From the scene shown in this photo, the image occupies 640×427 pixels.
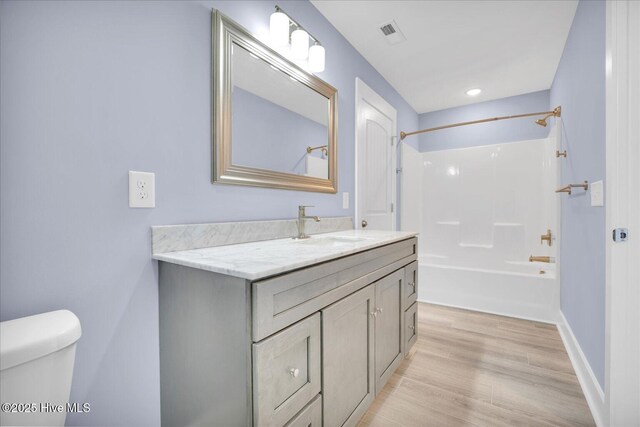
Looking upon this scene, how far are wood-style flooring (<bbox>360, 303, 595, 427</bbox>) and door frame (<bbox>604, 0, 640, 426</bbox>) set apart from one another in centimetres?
35

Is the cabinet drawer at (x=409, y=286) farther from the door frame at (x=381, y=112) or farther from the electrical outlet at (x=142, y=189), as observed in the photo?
the electrical outlet at (x=142, y=189)

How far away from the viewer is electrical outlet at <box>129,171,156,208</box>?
38.1 inches

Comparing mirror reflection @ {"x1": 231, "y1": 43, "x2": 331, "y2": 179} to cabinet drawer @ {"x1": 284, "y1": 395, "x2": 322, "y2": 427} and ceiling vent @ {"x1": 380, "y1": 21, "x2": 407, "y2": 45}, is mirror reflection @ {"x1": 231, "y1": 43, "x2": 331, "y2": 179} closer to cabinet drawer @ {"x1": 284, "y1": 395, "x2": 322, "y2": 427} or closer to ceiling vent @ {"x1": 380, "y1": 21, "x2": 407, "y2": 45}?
ceiling vent @ {"x1": 380, "y1": 21, "x2": 407, "y2": 45}

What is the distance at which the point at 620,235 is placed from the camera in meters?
1.13

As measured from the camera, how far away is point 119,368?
37.4 inches

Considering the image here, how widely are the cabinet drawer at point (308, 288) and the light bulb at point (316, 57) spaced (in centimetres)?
113

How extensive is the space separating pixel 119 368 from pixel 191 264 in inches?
18.2

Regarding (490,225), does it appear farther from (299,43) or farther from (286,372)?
(286,372)

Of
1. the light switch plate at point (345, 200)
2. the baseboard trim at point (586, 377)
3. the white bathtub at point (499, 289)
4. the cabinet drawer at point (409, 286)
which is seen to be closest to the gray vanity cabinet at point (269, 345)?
the cabinet drawer at point (409, 286)

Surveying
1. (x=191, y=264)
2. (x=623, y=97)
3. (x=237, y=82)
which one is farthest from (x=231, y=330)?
(x=623, y=97)

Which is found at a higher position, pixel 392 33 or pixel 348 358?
pixel 392 33

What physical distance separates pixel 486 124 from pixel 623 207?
108 inches

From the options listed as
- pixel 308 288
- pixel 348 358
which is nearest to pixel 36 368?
pixel 308 288

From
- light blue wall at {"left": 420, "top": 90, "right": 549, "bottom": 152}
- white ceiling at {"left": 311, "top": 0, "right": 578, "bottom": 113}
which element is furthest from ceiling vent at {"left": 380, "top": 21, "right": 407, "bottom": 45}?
light blue wall at {"left": 420, "top": 90, "right": 549, "bottom": 152}
